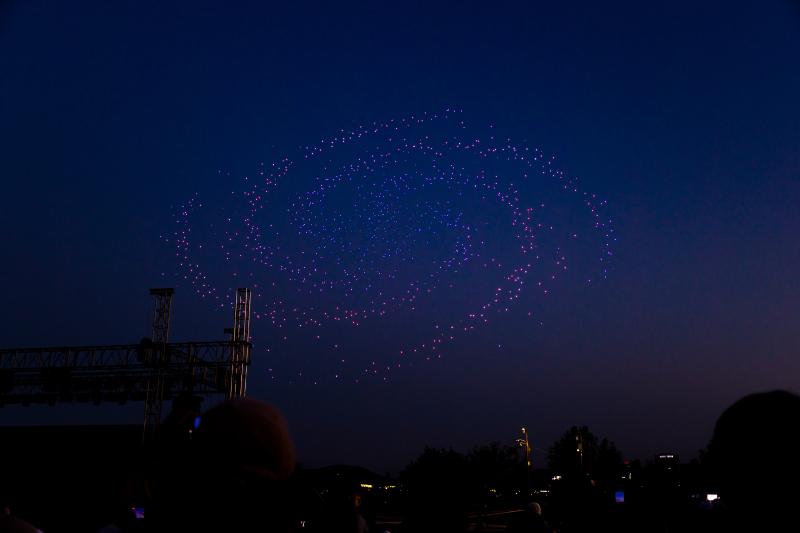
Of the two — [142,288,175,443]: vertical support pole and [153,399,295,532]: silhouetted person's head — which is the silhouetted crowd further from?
[142,288,175,443]: vertical support pole

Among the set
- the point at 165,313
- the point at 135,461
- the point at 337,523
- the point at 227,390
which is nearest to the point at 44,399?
the point at 165,313

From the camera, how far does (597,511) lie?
6020 mm

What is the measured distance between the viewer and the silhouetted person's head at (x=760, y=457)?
1.55m

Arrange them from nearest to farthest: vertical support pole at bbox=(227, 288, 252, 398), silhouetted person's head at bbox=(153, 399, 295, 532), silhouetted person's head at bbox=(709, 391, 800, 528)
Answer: silhouetted person's head at bbox=(153, 399, 295, 532)
silhouetted person's head at bbox=(709, 391, 800, 528)
vertical support pole at bbox=(227, 288, 252, 398)

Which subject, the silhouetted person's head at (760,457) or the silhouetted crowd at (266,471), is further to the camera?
the silhouetted person's head at (760,457)

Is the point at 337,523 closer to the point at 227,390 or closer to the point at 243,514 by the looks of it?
the point at 243,514

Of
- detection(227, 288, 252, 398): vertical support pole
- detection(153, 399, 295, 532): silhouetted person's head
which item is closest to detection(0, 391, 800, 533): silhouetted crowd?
detection(153, 399, 295, 532): silhouetted person's head

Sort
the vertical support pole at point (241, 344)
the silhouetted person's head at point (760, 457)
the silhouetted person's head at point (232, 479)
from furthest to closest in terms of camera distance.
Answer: the vertical support pole at point (241, 344), the silhouetted person's head at point (760, 457), the silhouetted person's head at point (232, 479)

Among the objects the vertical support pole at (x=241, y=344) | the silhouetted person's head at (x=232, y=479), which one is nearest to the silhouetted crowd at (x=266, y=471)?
the silhouetted person's head at (x=232, y=479)

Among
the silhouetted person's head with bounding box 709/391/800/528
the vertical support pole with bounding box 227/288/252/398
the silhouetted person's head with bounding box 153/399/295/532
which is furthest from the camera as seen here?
the vertical support pole with bounding box 227/288/252/398

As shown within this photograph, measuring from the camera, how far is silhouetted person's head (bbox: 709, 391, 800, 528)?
1555 mm

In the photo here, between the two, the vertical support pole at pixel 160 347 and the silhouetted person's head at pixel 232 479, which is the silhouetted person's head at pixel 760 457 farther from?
the vertical support pole at pixel 160 347

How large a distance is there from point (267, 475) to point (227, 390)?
2431 cm

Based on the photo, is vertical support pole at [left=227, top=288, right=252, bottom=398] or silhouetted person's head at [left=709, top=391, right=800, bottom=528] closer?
silhouetted person's head at [left=709, top=391, right=800, bottom=528]
